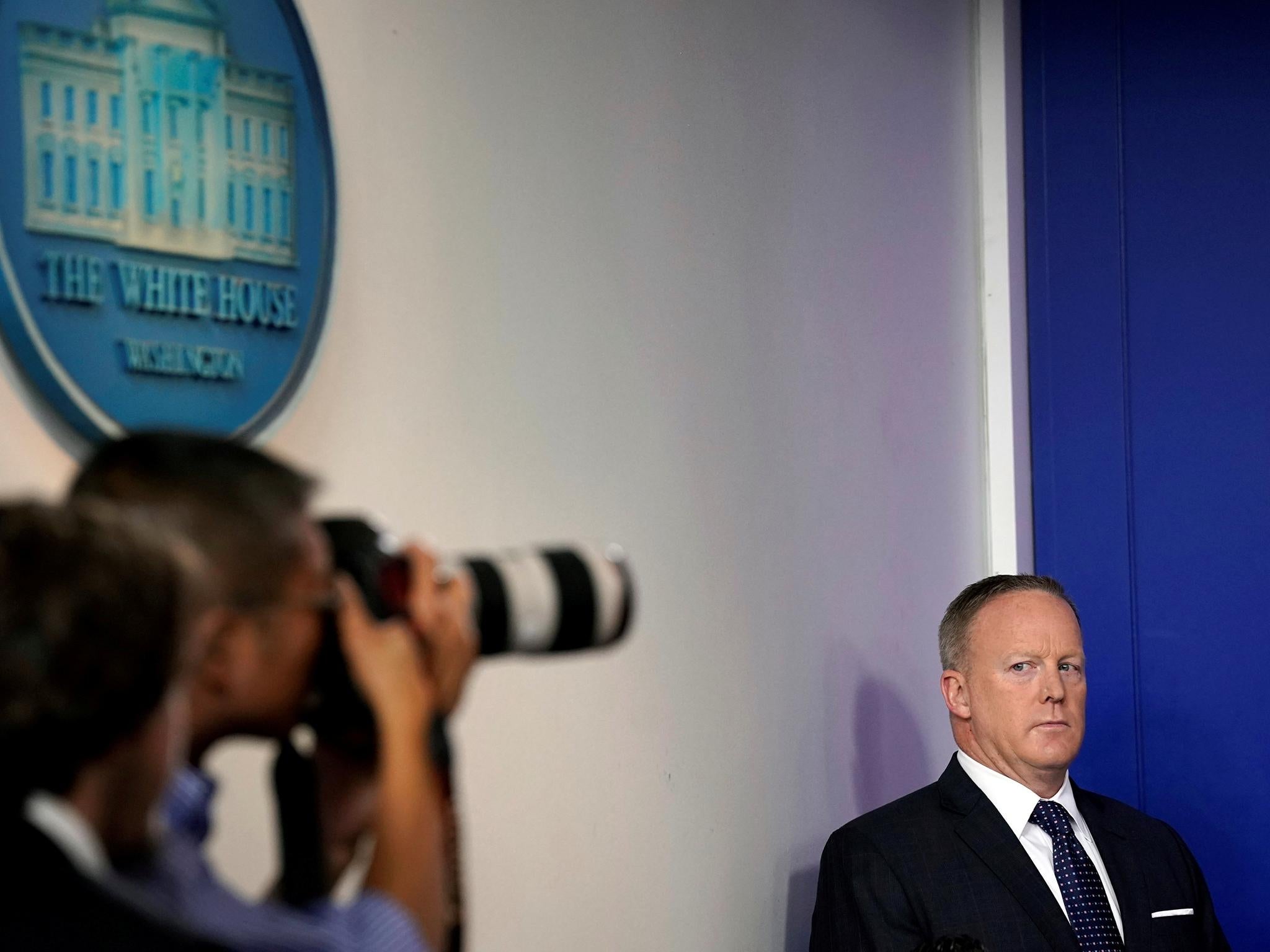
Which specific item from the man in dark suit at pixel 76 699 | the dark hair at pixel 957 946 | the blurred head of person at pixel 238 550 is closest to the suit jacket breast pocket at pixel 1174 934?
the dark hair at pixel 957 946

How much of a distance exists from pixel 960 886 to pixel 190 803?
4.46 ft

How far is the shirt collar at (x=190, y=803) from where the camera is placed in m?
1.10

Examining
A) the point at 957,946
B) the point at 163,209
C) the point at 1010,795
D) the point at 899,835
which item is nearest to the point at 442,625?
the point at 163,209

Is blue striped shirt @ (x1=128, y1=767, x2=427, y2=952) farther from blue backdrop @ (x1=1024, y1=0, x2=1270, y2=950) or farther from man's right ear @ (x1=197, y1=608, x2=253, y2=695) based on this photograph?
blue backdrop @ (x1=1024, y1=0, x2=1270, y2=950)

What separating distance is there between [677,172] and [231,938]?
4.67 ft

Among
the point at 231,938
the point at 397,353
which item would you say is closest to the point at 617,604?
the point at 231,938

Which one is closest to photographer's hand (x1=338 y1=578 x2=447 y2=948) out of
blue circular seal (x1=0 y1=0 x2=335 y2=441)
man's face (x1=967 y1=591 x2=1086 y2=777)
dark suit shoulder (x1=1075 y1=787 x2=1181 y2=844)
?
blue circular seal (x1=0 y1=0 x2=335 y2=441)

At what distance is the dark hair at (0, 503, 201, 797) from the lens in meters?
0.81

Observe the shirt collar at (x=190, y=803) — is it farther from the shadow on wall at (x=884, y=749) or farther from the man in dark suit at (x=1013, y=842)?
the shadow on wall at (x=884, y=749)

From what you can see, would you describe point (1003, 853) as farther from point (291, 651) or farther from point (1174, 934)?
point (291, 651)

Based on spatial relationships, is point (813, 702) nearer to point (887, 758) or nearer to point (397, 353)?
point (887, 758)

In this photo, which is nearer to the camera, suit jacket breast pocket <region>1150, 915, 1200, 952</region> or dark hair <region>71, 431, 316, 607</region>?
dark hair <region>71, 431, 316, 607</region>

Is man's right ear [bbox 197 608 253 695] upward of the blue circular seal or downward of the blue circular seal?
downward

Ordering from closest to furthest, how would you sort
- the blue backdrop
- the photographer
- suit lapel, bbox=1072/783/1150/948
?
1. the photographer
2. suit lapel, bbox=1072/783/1150/948
3. the blue backdrop
